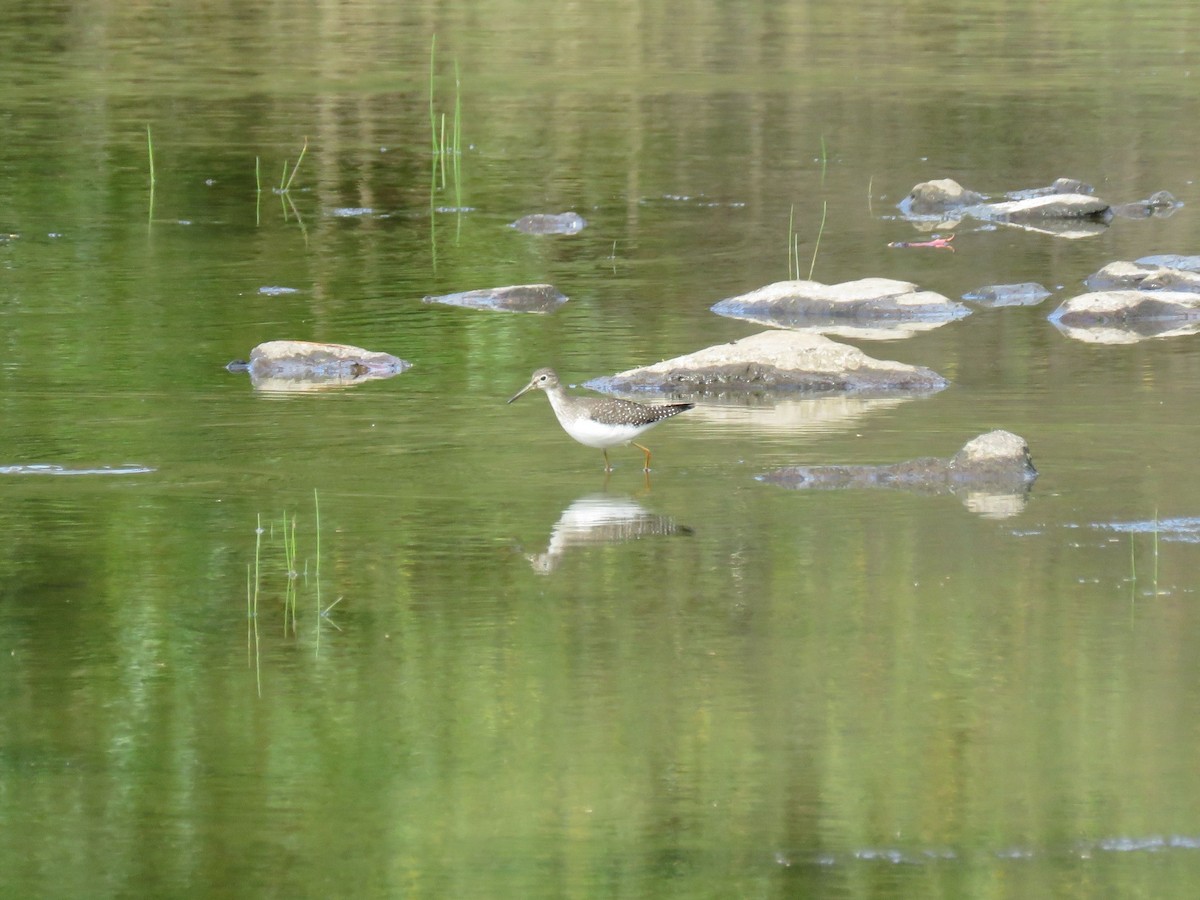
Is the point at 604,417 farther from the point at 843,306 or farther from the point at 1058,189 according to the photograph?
the point at 1058,189

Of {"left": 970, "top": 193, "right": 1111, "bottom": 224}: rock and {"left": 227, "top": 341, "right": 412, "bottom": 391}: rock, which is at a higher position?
{"left": 970, "top": 193, "right": 1111, "bottom": 224}: rock

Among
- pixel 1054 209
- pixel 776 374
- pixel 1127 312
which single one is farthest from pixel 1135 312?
pixel 1054 209

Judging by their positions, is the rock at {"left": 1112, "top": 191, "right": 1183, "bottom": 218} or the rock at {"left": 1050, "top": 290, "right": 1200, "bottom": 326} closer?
the rock at {"left": 1050, "top": 290, "right": 1200, "bottom": 326}

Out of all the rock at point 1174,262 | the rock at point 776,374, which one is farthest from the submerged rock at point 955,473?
the rock at point 1174,262

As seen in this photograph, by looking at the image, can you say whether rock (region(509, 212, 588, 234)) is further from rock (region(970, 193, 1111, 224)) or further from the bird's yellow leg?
the bird's yellow leg

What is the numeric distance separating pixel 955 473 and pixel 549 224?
32.0 ft

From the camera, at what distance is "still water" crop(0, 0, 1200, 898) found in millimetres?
6840

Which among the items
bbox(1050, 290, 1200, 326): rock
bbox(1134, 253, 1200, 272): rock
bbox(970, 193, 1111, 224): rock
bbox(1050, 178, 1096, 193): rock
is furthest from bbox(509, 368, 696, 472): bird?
bbox(1050, 178, 1096, 193): rock

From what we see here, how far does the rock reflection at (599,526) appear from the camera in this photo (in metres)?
9.88

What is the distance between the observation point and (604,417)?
11.3 meters

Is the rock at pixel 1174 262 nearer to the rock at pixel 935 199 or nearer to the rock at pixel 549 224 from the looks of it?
the rock at pixel 935 199

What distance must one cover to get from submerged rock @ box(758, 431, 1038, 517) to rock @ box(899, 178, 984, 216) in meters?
10.3

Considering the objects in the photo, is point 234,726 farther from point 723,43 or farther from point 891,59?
point 723,43

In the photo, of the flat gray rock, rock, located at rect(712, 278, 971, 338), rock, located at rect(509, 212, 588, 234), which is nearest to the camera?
the flat gray rock
